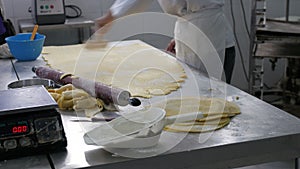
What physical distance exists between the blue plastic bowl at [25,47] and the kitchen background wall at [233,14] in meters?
1.29

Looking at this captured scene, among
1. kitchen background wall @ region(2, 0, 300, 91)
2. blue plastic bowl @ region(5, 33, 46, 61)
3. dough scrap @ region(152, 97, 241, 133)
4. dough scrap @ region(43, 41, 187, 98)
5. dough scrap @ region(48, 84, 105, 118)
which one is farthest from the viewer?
kitchen background wall @ region(2, 0, 300, 91)

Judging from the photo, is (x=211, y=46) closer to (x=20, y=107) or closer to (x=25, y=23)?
(x=20, y=107)

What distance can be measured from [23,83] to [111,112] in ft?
1.50

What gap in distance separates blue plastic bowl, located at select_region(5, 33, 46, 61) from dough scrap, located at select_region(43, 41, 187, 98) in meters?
0.07

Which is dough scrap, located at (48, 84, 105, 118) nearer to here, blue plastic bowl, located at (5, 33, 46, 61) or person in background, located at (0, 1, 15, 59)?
blue plastic bowl, located at (5, 33, 46, 61)

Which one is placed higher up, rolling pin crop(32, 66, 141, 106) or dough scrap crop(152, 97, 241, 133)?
rolling pin crop(32, 66, 141, 106)

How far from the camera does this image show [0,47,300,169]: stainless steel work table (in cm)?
94

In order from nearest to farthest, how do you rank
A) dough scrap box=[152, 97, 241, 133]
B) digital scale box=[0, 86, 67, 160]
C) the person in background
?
digital scale box=[0, 86, 67, 160] < dough scrap box=[152, 97, 241, 133] < the person in background

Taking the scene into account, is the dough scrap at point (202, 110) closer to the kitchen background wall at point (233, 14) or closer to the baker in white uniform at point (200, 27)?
the baker in white uniform at point (200, 27)

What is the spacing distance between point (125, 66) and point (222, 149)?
0.87 m

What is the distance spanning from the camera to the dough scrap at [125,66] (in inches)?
59.4

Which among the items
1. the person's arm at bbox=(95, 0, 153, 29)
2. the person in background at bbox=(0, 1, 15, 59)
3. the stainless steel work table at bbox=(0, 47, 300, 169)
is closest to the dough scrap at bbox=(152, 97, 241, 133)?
the stainless steel work table at bbox=(0, 47, 300, 169)

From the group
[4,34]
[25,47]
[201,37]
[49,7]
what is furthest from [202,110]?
[49,7]

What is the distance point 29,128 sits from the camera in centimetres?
92
